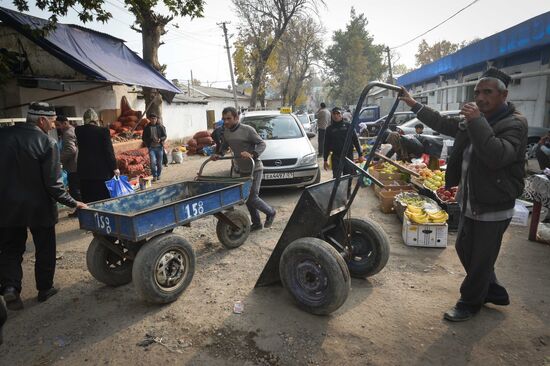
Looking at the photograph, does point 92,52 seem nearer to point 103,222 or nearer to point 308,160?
point 308,160

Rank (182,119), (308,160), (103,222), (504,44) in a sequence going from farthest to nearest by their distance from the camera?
1. (182,119)
2. (504,44)
3. (308,160)
4. (103,222)

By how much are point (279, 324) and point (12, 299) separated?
2.64 meters

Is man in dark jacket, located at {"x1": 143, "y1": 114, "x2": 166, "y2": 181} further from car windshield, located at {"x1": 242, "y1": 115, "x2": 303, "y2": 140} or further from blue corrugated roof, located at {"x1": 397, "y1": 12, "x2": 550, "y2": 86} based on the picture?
blue corrugated roof, located at {"x1": 397, "y1": 12, "x2": 550, "y2": 86}

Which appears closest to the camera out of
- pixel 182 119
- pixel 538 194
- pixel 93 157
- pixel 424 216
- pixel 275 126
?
pixel 538 194

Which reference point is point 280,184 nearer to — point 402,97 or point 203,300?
point 203,300

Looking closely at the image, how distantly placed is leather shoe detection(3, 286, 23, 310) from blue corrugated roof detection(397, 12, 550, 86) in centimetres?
1425

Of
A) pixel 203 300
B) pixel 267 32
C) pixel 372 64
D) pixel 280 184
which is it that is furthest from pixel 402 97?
pixel 372 64

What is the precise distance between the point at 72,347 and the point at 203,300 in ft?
3.87

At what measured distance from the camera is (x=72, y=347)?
2.94 m

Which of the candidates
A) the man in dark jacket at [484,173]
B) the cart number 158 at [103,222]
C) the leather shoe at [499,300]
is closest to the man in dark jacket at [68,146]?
the cart number 158 at [103,222]

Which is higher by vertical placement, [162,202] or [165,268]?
[162,202]

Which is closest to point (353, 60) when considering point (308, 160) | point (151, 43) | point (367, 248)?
point (151, 43)

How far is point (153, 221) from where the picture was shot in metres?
3.33

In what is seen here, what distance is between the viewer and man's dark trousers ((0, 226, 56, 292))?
11.4 ft
